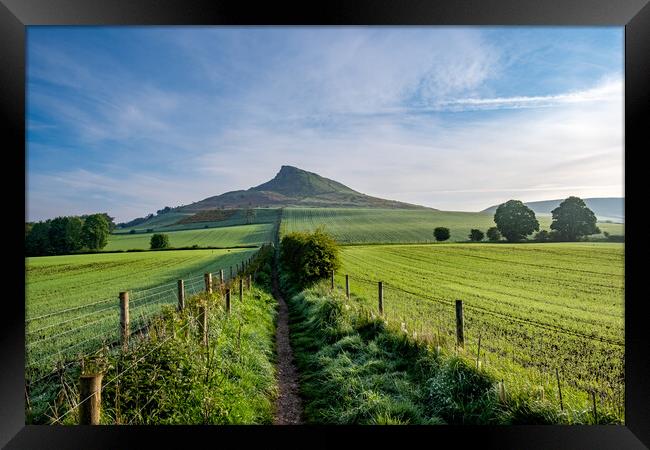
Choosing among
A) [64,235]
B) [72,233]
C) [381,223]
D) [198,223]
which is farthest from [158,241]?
[381,223]

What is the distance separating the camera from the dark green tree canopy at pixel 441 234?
66.7 ft

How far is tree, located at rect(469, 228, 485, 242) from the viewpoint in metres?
16.7

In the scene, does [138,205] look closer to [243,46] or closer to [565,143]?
[243,46]

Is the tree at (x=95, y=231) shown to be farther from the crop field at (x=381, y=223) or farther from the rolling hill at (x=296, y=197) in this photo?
the rolling hill at (x=296, y=197)

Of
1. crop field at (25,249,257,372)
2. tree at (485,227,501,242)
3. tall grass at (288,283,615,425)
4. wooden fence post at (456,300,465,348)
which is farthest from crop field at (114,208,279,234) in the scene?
wooden fence post at (456,300,465,348)

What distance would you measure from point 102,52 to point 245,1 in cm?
376

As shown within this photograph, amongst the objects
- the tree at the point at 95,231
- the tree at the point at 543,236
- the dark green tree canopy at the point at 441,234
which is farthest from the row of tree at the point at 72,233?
the dark green tree canopy at the point at 441,234

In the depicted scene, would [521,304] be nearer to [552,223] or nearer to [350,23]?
[552,223]

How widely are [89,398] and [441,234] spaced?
2055 cm

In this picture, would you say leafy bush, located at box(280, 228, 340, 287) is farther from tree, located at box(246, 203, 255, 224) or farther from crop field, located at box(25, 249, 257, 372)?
tree, located at box(246, 203, 255, 224)

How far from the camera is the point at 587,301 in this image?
27.9 feet

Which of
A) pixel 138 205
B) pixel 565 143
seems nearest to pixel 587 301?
pixel 565 143

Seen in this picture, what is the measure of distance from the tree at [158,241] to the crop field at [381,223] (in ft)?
21.1

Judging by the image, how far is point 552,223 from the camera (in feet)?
37.9
